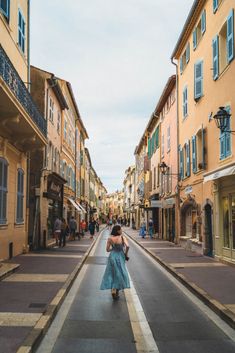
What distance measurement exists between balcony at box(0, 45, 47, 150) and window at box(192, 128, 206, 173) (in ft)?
22.4

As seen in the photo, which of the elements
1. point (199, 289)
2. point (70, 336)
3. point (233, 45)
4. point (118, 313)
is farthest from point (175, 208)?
point (70, 336)

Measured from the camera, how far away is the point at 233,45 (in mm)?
15555

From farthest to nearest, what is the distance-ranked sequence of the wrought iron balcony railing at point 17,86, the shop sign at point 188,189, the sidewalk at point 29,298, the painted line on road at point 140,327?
the shop sign at point 188,189
the wrought iron balcony railing at point 17,86
the sidewalk at point 29,298
the painted line on road at point 140,327

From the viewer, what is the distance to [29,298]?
955 cm

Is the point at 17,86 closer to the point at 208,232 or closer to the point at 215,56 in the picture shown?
the point at 215,56

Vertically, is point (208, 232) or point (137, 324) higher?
point (208, 232)

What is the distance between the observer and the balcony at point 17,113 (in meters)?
12.9

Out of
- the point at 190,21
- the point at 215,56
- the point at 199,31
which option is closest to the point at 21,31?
the point at 215,56

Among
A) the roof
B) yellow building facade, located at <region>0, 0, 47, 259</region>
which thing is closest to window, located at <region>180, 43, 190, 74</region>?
the roof

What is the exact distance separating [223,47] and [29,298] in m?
12.2

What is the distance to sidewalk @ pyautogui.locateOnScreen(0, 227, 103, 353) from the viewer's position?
6477 millimetres

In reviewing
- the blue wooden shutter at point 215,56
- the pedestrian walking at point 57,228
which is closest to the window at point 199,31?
the blue wooden shutter at point 215,56

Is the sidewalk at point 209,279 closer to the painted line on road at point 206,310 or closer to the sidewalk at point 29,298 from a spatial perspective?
the painted line on road at point 206,310

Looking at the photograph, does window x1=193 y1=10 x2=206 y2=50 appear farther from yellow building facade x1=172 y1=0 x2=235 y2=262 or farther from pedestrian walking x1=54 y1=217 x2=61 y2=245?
pedestrian walking x1=54 y1=217 x2=61 y2=245
